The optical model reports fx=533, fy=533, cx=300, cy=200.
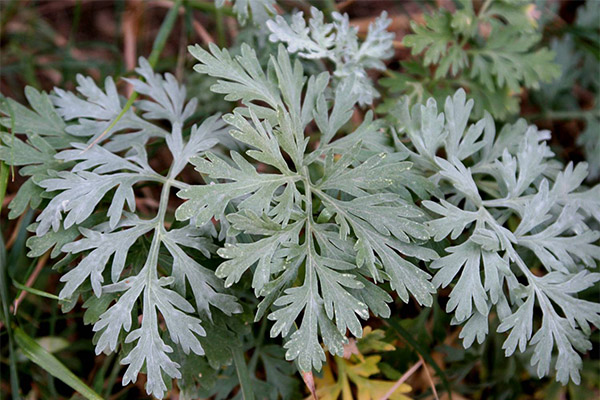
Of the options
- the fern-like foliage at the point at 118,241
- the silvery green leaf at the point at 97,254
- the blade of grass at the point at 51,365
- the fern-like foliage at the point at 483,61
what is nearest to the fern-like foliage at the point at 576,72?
the fern-like foliage at the point at 483,61

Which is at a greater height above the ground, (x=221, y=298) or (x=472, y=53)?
(x=472, y=53)

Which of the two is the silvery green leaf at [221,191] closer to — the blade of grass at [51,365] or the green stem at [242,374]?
the green stem at [242,374]

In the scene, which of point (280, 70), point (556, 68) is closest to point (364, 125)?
point (280, 70)

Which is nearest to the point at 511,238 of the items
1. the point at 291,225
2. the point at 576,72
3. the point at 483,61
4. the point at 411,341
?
the point at 411,341

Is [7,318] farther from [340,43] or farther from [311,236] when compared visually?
[340,43]

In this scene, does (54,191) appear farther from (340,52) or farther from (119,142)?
(340,52)
